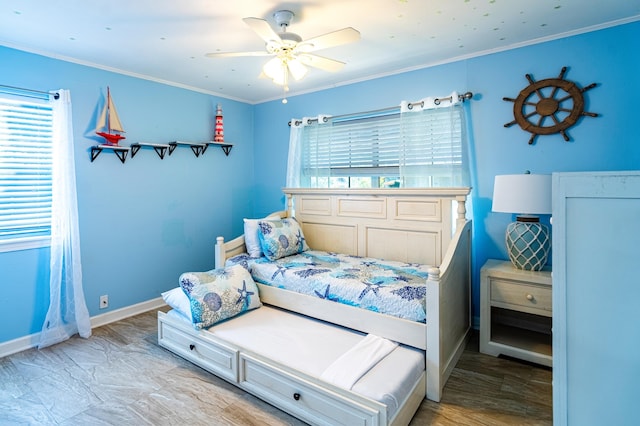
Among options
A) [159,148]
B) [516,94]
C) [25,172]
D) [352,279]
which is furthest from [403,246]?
[25,172]

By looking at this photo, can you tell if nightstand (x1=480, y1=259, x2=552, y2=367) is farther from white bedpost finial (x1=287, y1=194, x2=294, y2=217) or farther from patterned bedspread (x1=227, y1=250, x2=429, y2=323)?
white bedpost finial (x1=287, y1=194, x2=294, y2=217)

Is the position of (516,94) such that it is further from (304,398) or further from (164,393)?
(164,393)

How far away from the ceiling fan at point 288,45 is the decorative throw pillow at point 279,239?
136 centimetres

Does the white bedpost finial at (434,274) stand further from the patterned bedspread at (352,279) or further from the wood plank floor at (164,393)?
the wood plank floor at (164,393)

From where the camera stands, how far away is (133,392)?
6.93ft

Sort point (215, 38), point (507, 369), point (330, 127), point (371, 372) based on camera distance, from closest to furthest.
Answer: point (371, 372), point (507, 369), point (215, 38), point (330, 127)

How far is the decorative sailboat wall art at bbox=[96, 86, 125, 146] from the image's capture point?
3000mm

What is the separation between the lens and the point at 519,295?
240 centimetres

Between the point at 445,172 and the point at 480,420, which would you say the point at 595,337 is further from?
the point at 445,172

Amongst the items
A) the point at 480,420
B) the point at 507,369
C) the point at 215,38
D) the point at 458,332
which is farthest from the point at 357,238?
the point at 215,38

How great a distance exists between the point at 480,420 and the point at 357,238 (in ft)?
5.94

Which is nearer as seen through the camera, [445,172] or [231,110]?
[445,172]

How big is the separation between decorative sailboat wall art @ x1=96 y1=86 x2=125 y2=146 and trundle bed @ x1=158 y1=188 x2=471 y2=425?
1.41 m

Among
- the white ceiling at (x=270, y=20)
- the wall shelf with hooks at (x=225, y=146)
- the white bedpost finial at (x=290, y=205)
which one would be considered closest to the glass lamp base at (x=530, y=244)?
the white ceiling at (x=270, y=20)
